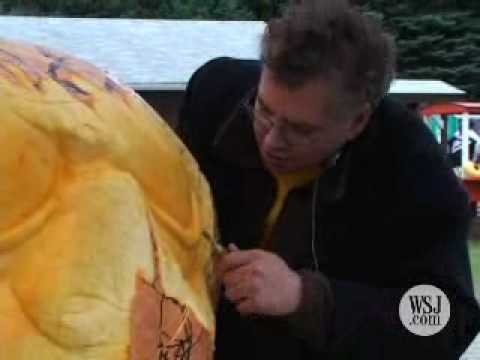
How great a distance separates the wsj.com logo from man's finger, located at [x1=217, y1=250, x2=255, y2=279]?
30 centimetres

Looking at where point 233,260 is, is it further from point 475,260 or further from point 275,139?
point 475,260

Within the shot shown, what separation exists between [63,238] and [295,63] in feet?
1.57

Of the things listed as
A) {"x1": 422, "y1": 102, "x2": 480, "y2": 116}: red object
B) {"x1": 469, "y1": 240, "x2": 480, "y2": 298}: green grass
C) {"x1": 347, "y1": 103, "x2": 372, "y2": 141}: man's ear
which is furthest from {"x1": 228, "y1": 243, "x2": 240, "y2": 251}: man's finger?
{"x1": 422, "y1": 102, "x2": 480, "y2": 116}: red object

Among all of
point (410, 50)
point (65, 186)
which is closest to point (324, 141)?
point (65, 186)

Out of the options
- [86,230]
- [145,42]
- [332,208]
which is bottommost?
[145,42]

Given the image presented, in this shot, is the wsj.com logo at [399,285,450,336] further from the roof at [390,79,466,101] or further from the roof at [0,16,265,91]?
the roof at [390,79,466,101]

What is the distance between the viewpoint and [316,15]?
1673 mm

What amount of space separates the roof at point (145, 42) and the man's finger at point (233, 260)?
8.35 m

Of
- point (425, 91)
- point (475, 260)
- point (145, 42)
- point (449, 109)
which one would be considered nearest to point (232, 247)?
point (475, 260)

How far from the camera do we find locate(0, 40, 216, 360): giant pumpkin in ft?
4.50

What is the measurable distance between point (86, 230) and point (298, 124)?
0.44 m

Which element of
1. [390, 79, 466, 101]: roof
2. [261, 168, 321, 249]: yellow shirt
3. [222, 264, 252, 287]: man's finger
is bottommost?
[390, 79, 466, 101]: roof

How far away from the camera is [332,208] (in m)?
1.82

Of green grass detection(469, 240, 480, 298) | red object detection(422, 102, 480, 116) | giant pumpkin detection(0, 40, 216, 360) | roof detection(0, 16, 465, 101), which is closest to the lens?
giant pumpkin detection(0, 40, 216, 360)
